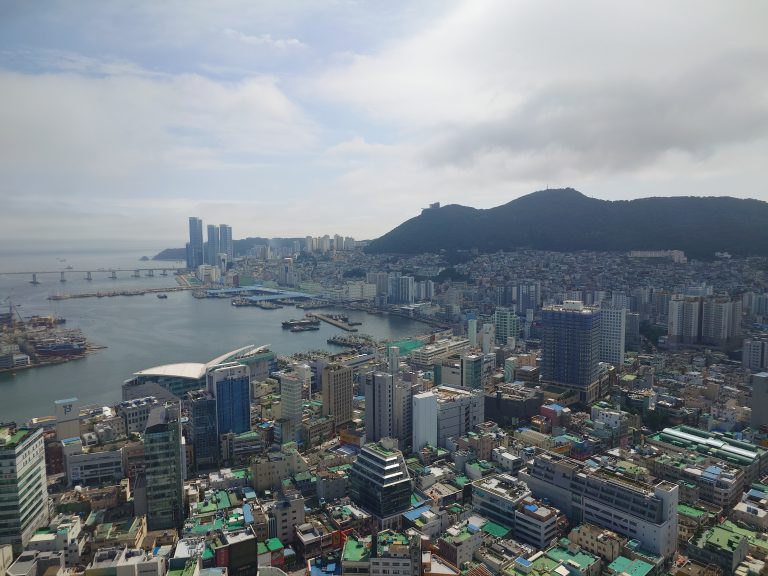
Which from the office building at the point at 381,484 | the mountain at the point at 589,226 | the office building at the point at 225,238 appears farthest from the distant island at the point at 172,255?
the office building at the point at 381,484

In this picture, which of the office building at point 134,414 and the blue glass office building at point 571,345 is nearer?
the office building at point 134,414

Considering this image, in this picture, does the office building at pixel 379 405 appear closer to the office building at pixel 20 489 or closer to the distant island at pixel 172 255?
the office building at pixel 20 489

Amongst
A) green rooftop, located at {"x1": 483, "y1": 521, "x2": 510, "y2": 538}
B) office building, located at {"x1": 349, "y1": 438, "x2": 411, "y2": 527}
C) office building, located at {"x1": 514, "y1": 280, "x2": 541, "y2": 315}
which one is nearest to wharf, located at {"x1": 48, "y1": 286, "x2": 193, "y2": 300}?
office building, located at {"x1": 514, "y1": 280, "x2": 541, "y2": 315}

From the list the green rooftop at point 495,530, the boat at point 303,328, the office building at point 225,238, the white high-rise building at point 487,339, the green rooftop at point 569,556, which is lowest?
the boat at point 303,328

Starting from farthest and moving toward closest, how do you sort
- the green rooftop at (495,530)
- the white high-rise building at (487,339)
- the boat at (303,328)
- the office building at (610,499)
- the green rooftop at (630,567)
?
the boat at (303,328)
the white high-rise building at (487,339)
the green rooftop at (495,530)
the office building at (610,499)
the green rooftop at (630,567)

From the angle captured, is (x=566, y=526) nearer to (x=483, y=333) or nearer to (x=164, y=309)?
(x=483, y=333)

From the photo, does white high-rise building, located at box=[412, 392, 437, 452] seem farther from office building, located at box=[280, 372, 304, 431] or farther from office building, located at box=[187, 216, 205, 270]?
office building, located at box=[187, 216, 205, 270]

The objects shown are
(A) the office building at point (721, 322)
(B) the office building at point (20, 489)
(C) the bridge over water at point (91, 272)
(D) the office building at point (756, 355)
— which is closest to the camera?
(B) the office building at point (20, 489)
